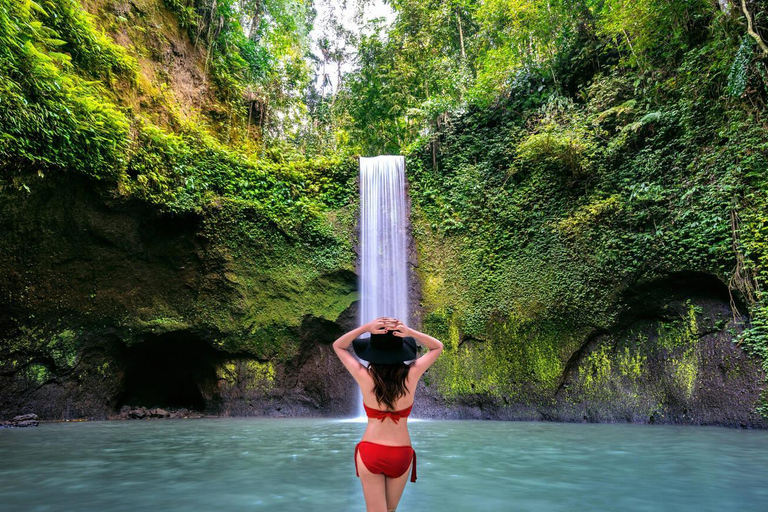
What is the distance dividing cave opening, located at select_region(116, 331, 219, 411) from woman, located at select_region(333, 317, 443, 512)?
31.9ft

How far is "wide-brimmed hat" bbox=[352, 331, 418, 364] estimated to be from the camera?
2.25 metres

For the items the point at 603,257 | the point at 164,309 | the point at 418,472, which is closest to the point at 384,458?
the point at 418,472

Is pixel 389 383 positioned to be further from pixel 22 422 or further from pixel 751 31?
pixel 751 31

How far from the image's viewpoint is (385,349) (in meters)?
2.32

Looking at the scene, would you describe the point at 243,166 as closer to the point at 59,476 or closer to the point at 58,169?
the point at 58,169

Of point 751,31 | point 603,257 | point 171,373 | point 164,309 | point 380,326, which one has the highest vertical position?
point 751,31

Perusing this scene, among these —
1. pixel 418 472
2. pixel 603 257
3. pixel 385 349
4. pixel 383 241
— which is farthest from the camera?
pixel 383 241

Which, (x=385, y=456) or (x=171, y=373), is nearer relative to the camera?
(x=385, y=456)

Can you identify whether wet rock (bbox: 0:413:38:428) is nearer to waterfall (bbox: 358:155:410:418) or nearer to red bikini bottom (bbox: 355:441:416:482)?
waterfall (bbox: 358:155:410:418)

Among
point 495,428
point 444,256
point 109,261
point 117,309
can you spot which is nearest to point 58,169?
point 109,261

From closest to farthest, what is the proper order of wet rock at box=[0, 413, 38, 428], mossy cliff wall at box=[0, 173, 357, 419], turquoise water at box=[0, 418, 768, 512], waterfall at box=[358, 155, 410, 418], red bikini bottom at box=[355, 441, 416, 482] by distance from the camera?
red bikini bottom at box=[355, 441, 416, 482] → turquoise water at box=[0, 418, 768, 512] → wet rock at box=[0, 413, 38, 428] → mossy cliff wall at box=[0, 173, 357, 419] → waterfall at box=[358, 155, 410, 418]

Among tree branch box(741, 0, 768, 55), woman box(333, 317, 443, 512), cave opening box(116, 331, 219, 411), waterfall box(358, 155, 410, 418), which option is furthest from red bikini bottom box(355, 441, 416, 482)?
cave opening box(116, 331, 219, 411)

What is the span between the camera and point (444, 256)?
11.9m

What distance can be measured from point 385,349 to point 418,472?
2583 millimetres
